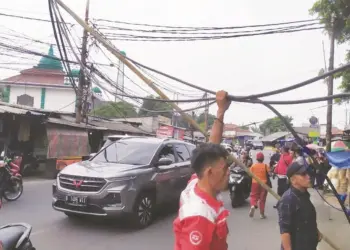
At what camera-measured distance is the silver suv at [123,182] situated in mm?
6508

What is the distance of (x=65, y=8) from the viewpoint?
3.04m

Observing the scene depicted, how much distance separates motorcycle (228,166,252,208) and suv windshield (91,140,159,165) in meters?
3.03

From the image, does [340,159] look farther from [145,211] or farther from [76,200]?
[76,200]

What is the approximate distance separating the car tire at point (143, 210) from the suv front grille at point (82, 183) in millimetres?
770

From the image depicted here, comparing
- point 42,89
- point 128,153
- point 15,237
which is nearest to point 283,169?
point 128,153

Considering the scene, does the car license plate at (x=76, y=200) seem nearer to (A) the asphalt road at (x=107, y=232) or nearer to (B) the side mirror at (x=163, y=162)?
(A) the asphalt road at (x=107, y=232)

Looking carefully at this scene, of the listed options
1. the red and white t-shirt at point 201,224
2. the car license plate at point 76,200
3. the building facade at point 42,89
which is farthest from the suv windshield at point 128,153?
the building facade at point 42,89

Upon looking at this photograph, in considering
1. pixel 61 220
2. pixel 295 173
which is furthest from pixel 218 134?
pixel 61 220

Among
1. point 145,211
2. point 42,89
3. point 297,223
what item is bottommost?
point 145,211

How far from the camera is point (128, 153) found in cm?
787

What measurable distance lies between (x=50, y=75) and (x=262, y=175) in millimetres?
30467

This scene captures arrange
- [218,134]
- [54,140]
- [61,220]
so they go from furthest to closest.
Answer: [54,140] < [61,220] < [218,134]

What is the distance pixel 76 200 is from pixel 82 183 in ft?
1.03

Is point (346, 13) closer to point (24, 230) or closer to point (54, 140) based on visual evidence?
point (24, 230)
